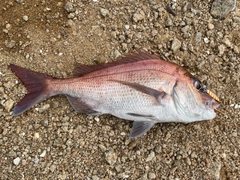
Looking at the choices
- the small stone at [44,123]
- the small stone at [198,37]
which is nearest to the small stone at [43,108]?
the small stone at [44,123]

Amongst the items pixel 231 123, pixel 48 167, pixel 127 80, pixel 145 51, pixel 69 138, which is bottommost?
pixel 48 167

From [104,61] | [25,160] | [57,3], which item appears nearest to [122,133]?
[104,61]

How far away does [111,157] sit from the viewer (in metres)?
3.80

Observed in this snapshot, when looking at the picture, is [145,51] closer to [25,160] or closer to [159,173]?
[159,173]

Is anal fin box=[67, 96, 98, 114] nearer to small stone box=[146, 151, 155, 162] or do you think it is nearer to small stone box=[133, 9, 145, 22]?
small stone box=[146, 151, 155, 162]

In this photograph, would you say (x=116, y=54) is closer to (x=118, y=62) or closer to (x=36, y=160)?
(x=118, y=62)

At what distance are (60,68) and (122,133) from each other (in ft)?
3.51

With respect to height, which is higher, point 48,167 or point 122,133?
point 122,133

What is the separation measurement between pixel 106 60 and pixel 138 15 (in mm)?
685

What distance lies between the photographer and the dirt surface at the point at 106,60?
380 cm

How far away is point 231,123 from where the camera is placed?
3975mm

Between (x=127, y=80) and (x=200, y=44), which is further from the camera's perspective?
(x=200, y=44)

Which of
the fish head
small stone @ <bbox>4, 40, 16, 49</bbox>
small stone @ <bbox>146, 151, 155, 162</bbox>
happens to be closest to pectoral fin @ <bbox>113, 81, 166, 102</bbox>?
the fish head

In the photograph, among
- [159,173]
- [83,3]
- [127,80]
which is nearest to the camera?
[127,80]
